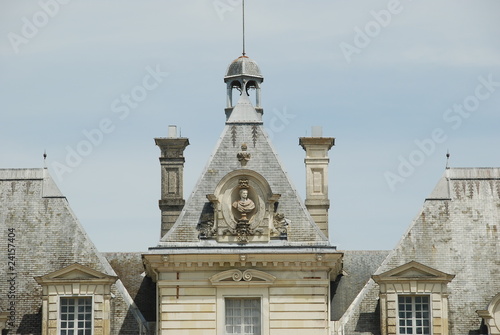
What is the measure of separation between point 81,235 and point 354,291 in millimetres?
9728

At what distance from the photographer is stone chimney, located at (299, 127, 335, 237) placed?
56.5 meters

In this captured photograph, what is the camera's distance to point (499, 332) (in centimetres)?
5166

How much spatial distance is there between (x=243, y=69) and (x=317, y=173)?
4635mm

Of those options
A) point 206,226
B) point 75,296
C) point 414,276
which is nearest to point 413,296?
point 414,276

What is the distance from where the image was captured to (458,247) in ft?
177

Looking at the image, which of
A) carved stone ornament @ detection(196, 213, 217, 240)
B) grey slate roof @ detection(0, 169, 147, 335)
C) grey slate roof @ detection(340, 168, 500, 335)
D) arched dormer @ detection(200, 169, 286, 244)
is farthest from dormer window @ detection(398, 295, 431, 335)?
grey slate roof @ detection(0, 169, 147, 335)

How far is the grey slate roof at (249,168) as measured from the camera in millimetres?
52438

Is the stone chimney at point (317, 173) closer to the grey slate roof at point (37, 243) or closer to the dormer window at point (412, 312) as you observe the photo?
the dormer window at point (412, 312)

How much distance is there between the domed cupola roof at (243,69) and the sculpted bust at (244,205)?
17.3ft

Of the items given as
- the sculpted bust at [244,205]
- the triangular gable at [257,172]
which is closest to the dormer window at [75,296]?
the triangular gable at [257,172]

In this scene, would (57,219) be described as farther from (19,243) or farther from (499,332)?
(499,332)

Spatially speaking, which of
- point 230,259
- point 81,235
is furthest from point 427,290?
point 81,235

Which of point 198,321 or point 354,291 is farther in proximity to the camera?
point 354,291

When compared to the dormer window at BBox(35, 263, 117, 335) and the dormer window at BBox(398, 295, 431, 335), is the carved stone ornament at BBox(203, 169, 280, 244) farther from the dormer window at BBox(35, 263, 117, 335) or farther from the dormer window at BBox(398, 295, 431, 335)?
the dormer window at BBox(398, 295, 431, 335)
